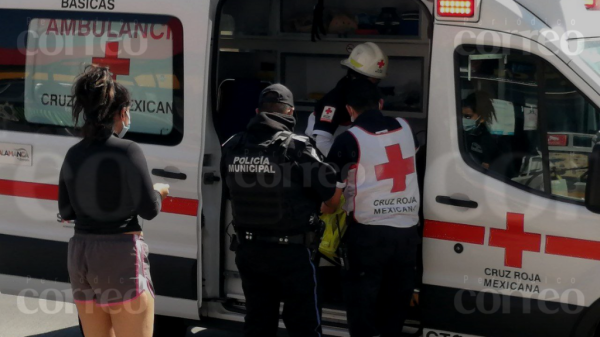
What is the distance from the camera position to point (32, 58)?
5.23 meters

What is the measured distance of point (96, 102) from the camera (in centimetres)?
366

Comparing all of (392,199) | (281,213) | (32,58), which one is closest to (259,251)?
(281,213)

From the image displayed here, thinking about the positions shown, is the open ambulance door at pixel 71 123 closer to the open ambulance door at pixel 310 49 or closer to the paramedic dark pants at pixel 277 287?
the paramedic dark pants at pixel 277 287

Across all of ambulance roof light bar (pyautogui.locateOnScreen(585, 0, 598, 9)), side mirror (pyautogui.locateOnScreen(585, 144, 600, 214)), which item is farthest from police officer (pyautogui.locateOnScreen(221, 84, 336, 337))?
ambulance roof light bar (pyautogui.locateOnScreen(585, 0, 598, 9))

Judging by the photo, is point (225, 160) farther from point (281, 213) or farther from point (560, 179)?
point (560, 179)

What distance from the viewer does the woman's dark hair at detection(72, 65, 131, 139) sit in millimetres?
3660

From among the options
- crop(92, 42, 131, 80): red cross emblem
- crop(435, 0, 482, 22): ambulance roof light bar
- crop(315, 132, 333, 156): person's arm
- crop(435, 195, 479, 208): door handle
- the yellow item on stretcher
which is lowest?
the yellow item on stretcher

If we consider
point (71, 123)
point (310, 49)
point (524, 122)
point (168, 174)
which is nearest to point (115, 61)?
point (71, 123)

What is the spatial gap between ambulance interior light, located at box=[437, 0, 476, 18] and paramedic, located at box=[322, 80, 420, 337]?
619 mm

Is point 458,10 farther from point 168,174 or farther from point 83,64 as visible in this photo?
point 83,64

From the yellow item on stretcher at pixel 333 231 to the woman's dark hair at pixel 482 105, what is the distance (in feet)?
2.78

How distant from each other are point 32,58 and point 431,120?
2443mm

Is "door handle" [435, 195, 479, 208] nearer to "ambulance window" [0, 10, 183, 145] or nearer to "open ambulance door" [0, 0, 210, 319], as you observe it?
"open ambulance door" [0, 0, 210, 319]

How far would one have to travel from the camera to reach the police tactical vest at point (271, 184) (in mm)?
4133
